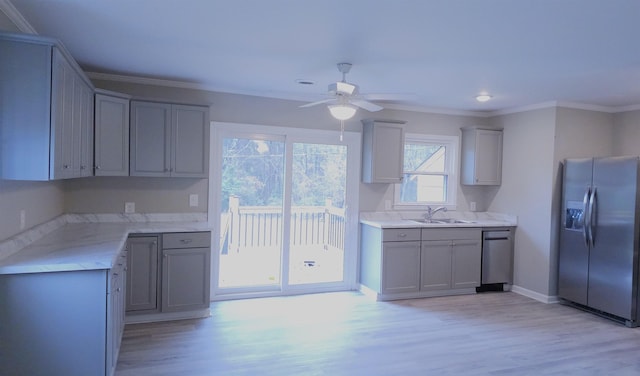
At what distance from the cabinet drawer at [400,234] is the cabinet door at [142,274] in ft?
8.26

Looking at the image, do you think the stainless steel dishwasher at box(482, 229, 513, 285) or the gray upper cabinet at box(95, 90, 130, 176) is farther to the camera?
the stainless steel dishwasher at box(482, 229, 513, 285)

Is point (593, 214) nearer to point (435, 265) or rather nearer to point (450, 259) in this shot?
point (450, 259)

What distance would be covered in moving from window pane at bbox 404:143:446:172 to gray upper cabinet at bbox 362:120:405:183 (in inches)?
17.4

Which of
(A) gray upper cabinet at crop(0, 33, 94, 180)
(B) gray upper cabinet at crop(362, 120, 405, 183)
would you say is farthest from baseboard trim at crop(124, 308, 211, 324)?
(B) gray upper cabinet at crop(362, 120, 405, 183)

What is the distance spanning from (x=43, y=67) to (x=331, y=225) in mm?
3586

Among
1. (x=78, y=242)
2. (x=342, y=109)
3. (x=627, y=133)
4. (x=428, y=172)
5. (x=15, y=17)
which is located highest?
(x=15, y=17)

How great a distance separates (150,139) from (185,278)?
4.70 feet

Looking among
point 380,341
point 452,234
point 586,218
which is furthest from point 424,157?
point 380,341

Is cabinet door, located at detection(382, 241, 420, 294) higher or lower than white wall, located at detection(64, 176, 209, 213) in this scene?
lower

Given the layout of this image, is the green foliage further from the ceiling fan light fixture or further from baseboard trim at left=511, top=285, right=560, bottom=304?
baseboard trim at left=511, top=285, right=560, bottom=304

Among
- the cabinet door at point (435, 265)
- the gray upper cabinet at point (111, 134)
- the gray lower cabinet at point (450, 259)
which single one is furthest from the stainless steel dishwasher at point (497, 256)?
the gray upper cabinet at point (111, 134)

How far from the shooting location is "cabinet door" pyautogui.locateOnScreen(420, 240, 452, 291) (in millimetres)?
5039

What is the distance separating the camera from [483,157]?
221 inches

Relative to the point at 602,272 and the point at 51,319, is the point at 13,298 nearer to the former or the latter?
the point at 51,319
